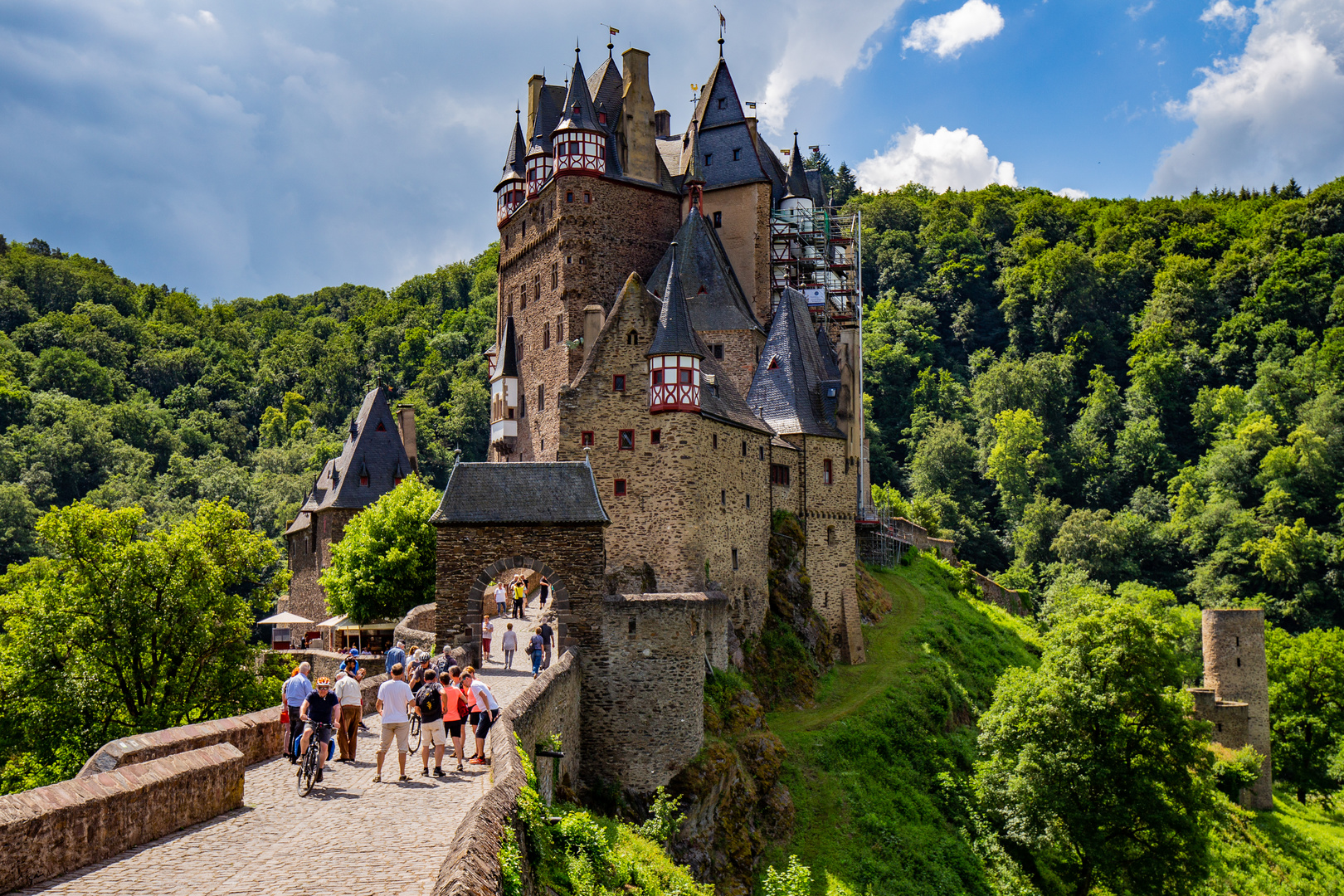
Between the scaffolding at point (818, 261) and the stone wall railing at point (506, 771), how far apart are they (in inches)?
1149

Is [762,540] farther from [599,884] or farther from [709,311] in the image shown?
[599,884]

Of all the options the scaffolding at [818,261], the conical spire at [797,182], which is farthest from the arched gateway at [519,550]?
the conical spire at [797,182]

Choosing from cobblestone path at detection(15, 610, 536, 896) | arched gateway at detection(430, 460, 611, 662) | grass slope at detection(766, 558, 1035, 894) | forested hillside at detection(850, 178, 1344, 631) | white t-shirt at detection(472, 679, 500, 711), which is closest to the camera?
cobblestone path at detection(15, 610, 536, 896)

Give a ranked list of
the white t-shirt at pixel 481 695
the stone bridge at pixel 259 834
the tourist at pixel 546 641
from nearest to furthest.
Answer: the stone bridge at pixel 259 834 < the white t-shirt at pixel 481 695 < the tourist at pixel 546 641

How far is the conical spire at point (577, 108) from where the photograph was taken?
48.0 meters

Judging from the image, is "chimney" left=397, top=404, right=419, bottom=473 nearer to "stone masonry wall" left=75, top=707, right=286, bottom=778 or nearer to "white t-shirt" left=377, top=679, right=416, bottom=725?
"stone masonry wall" left=75, top=707, right=286, bottom=778

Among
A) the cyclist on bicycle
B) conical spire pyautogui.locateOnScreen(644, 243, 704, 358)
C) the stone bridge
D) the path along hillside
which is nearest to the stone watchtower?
the path along hillside

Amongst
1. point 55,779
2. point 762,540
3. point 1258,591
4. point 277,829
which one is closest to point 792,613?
point 762,540

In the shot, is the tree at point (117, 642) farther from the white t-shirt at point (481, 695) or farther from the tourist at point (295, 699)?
the white t-shirt at point (481, 695)

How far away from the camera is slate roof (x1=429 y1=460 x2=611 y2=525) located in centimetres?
2638

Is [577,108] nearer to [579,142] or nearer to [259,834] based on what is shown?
[579,142]

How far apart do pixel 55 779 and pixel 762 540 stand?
23.1 metres

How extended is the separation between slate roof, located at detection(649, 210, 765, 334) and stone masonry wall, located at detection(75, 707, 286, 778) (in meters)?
30.8

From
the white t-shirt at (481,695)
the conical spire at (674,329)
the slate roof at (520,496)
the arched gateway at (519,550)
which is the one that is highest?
the conical spire at (674,329)
